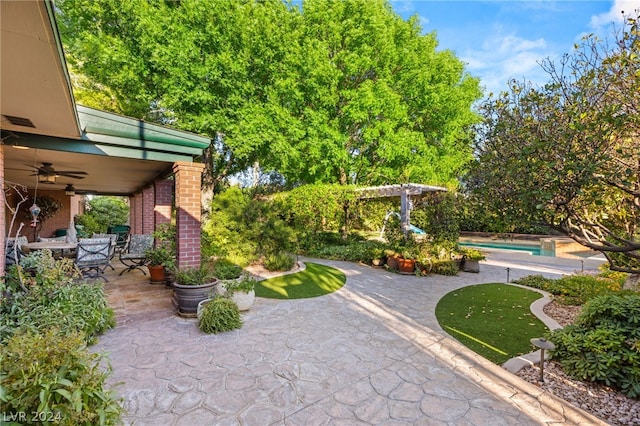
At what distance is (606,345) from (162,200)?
406 inches

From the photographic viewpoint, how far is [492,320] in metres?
5.32

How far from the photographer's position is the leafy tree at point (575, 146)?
2.93m

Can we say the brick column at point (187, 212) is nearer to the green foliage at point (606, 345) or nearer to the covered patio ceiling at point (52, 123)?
the covered patio ceiling at point (52, 123)

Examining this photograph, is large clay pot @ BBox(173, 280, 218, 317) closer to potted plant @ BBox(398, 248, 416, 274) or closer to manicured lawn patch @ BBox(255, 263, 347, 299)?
manicured lawn patch @ BBox(255, 263, 347, 299)

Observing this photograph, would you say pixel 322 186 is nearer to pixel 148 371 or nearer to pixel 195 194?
pixel 195 194

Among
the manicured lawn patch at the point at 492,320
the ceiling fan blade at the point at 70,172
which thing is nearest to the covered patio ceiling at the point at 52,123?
the ceiling fan blade at the point at 70,172

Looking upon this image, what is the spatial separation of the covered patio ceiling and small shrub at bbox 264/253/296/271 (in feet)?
12.0

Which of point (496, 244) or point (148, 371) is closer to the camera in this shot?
point (148, 371)

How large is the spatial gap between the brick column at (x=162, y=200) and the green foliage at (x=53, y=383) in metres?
7.40

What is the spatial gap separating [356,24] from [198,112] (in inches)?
329

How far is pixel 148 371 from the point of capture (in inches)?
132

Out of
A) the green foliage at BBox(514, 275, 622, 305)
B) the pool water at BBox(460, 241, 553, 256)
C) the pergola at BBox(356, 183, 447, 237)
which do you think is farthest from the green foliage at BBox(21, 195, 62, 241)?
the pool water at BBox(460, 241, 553, 256)

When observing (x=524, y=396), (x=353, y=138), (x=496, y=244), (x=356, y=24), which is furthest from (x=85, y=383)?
(x=496, y=244)

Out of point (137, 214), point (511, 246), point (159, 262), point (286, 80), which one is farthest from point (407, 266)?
point (137, 214)
